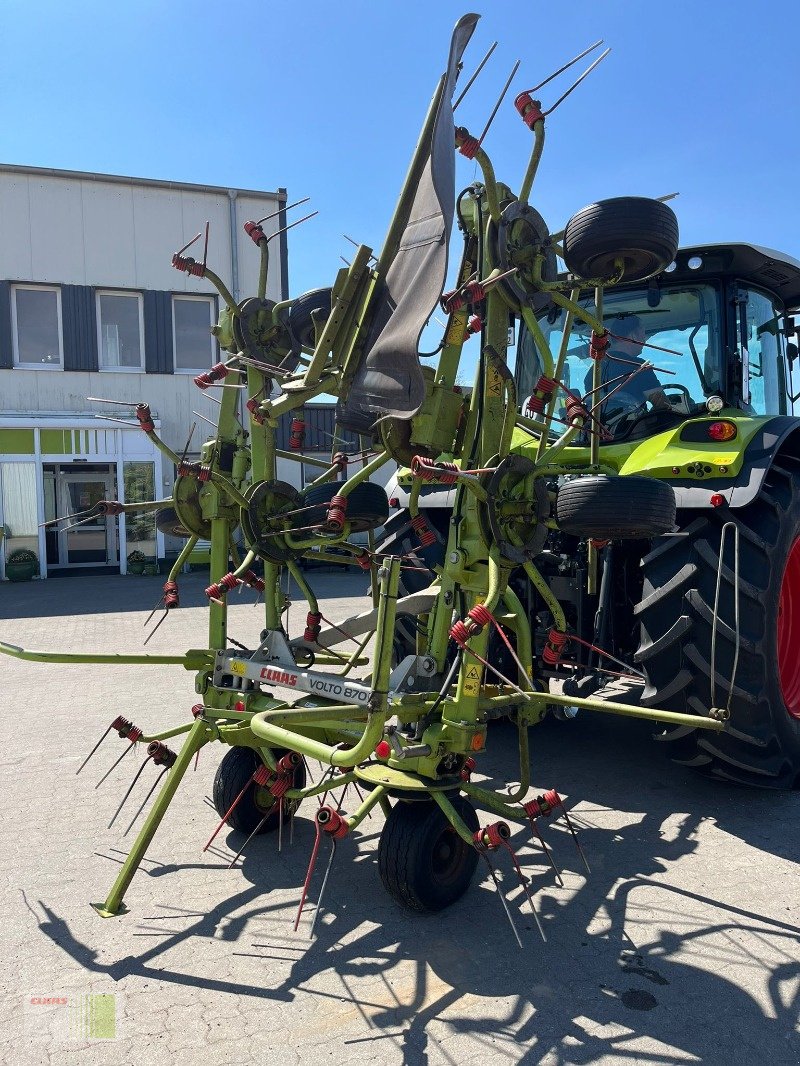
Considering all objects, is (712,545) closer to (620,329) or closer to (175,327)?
(620,329)

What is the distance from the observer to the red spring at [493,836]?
2.71 m

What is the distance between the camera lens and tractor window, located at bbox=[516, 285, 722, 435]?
4.49 metres

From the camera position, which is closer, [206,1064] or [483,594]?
[206,1064]

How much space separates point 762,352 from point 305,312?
9.06ft

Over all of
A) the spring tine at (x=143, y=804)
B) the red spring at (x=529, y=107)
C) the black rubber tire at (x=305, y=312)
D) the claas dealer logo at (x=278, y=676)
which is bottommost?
the spring tine at (x=143, y=804)

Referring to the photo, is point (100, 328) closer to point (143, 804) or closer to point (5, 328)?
point (5, 328)

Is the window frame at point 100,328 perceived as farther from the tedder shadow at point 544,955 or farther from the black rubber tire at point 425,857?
the black rubber tire at point 425,857

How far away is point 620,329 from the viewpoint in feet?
15.5

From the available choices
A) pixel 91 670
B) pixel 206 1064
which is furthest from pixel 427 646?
pixel 91 670

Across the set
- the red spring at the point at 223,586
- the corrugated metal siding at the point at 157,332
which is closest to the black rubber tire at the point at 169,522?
the red spring at the point at 223,586

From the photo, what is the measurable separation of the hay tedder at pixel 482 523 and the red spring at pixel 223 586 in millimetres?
11

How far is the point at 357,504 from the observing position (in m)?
3.65

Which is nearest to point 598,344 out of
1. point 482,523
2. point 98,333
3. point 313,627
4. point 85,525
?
point 482,523

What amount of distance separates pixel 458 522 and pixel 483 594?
29 centimetres
